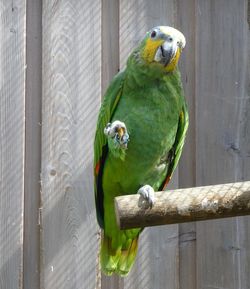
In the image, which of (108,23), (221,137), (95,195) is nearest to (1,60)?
(108,23)

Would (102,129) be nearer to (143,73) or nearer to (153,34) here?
(143,73)

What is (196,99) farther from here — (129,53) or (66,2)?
(66,2)

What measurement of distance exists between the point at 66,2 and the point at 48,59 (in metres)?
0.20

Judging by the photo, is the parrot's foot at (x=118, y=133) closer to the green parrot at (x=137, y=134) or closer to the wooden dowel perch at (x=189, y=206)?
the green parrot at (x=137, y=134)

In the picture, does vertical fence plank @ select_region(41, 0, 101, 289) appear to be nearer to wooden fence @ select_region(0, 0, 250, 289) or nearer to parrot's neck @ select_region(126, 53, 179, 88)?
wooden fence @ select_region(0, 0, 250, 289)

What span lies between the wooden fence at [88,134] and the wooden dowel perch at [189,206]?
2.17ft

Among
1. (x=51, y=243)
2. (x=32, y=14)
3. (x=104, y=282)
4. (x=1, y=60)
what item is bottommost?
(x=104, y=282)

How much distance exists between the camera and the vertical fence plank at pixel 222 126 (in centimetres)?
231

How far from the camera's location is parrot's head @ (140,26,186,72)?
2090 mm

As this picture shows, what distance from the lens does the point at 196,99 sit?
7.64 feet

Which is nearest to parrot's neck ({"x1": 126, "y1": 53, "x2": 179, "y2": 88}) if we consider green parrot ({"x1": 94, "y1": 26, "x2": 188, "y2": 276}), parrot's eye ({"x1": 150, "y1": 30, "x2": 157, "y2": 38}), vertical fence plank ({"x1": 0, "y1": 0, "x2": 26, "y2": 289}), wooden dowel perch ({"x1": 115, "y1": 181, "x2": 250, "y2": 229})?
green parrot ({"x1": 94, "y1": 26, "x2": 188, "y2": 276})

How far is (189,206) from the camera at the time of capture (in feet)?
5.24

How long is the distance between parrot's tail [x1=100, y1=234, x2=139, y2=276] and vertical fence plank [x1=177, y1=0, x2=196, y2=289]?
6.8 inches

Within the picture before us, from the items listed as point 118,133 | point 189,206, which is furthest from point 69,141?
point 189,206
